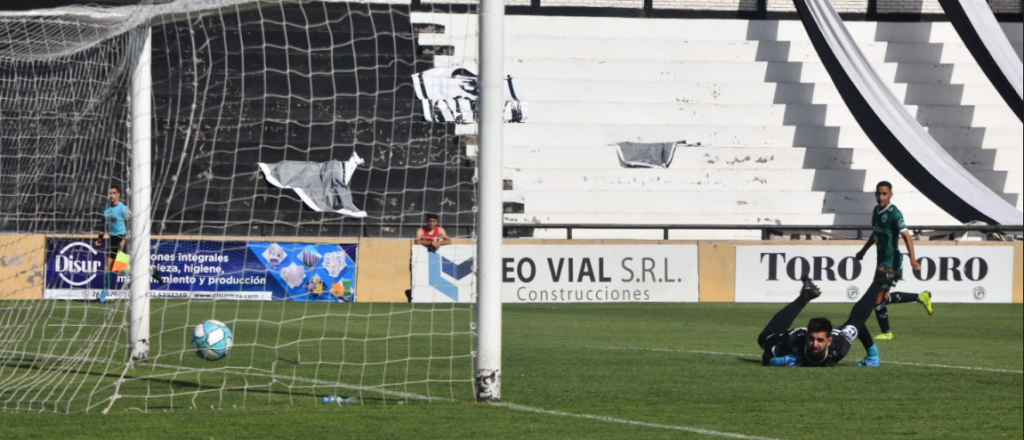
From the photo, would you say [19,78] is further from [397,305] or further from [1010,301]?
[1010,301]

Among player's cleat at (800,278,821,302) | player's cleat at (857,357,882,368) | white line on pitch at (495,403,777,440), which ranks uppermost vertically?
player's cleat at (800,278,821,302)

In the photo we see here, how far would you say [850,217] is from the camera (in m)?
25.4

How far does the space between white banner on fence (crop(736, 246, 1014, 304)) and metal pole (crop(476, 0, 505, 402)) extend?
13.8m

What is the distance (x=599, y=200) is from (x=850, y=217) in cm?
515

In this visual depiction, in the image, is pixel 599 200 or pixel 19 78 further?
pixel 599 200

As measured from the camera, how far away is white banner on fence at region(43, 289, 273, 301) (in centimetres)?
1051

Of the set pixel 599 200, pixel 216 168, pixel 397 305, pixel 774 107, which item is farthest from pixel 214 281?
pixel 774 107

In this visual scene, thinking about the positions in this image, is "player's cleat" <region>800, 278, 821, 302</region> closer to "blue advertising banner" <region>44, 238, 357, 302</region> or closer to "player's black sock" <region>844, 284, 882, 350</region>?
"player's black sock" <region>844, 284, 882, 350</region>

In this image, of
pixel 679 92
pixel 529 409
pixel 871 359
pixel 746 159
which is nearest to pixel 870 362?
pixel 871 359

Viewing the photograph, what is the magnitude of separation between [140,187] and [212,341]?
1.22 m

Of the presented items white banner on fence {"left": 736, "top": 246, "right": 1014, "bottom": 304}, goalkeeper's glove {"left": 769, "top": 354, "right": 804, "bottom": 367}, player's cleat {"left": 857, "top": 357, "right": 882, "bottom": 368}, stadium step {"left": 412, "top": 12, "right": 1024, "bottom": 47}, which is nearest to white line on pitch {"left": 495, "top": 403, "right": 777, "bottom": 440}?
goalkeeper's glove {"left": 769, "top": 354, "right": 804, "bottom": 367}

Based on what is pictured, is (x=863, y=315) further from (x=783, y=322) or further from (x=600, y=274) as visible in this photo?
(x=600, y=274)

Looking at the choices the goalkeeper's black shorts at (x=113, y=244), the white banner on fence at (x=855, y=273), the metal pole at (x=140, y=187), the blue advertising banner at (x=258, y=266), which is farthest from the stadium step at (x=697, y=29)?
the metal pole at (x=140, y=187)

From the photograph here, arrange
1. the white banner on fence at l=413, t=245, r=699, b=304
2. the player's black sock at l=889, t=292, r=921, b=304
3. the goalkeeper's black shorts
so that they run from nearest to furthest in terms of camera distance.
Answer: the player's black sock at l=889, t=292, r=921, b=304 < the goalkeeper's black shorts < the white banner on fence at l=413, t=245, r=699, b=304
